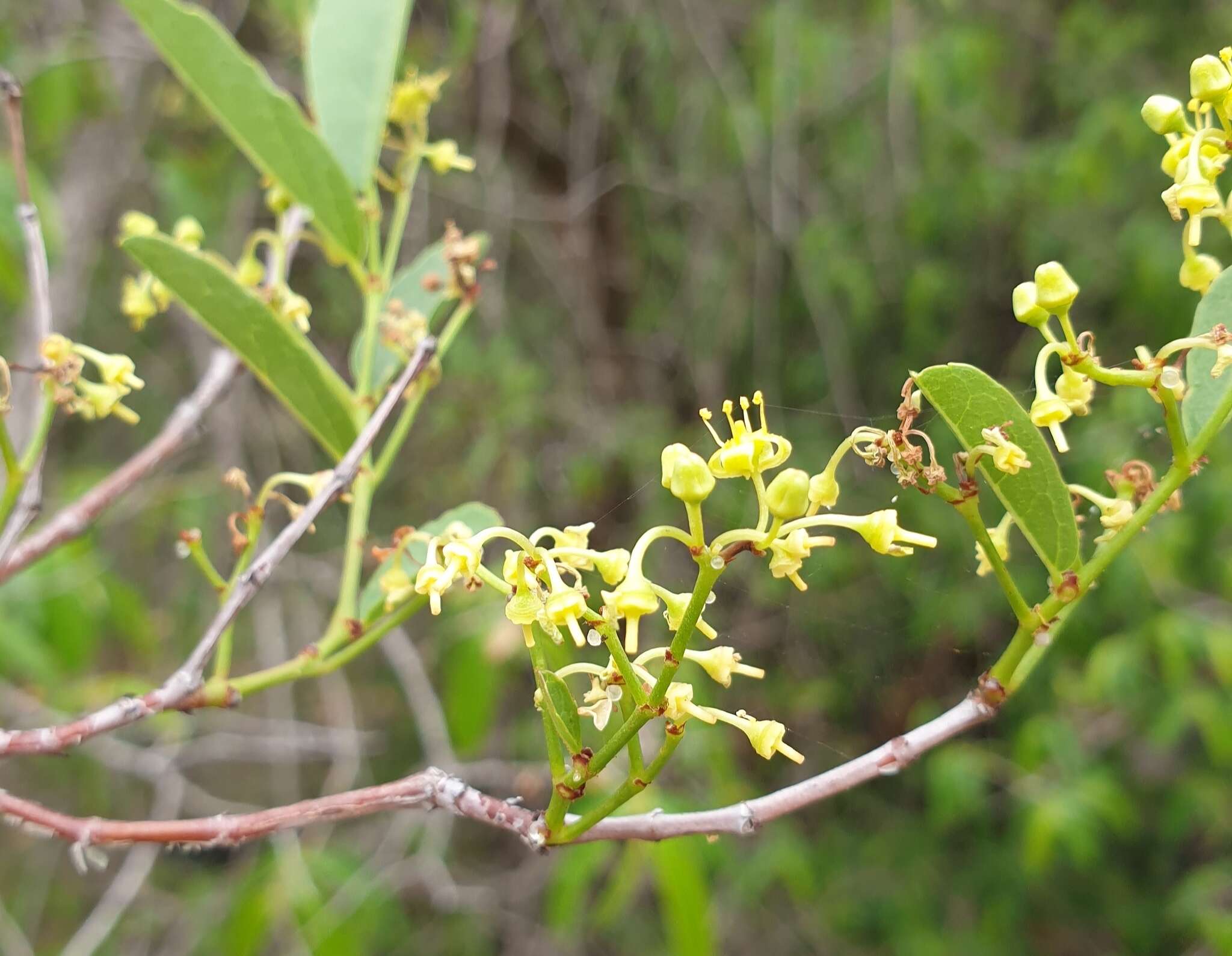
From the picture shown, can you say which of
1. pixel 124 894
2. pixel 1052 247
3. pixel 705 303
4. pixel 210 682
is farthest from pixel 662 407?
pixel 210 682

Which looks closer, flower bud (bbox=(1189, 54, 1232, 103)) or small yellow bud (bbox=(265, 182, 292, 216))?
flower bud (bbox=(1189, 54, 1232, 103))

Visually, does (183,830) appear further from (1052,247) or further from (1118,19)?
(1118,19)

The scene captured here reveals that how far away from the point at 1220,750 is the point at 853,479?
866mm

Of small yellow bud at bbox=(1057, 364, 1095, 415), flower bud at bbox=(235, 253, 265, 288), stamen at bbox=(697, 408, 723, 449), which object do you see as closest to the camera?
stamen at bbox=(697, 408, 723, 449)

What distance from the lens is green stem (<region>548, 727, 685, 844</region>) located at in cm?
41

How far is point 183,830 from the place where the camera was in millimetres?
507

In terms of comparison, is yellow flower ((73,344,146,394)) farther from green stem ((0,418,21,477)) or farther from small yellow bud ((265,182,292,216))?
small yellow bud ((265,182,292,216))

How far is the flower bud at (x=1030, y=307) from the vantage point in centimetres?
46

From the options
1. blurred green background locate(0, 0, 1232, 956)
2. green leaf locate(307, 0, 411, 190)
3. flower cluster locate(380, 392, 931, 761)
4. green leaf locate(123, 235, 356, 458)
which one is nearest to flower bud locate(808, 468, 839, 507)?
flower cluster locate(380, 392, 931, 761)

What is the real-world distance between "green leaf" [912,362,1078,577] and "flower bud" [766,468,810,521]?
0.31 ft

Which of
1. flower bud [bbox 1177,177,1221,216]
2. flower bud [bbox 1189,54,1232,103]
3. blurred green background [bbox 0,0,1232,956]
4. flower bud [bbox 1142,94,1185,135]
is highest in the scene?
flower bud [bbox 1189,54,1232,103]

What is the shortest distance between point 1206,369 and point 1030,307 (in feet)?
0.43

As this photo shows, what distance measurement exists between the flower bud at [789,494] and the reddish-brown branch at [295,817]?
0.57ft

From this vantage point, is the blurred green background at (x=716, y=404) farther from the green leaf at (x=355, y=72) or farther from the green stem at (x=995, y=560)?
the green stem at (x=995, y=560)
